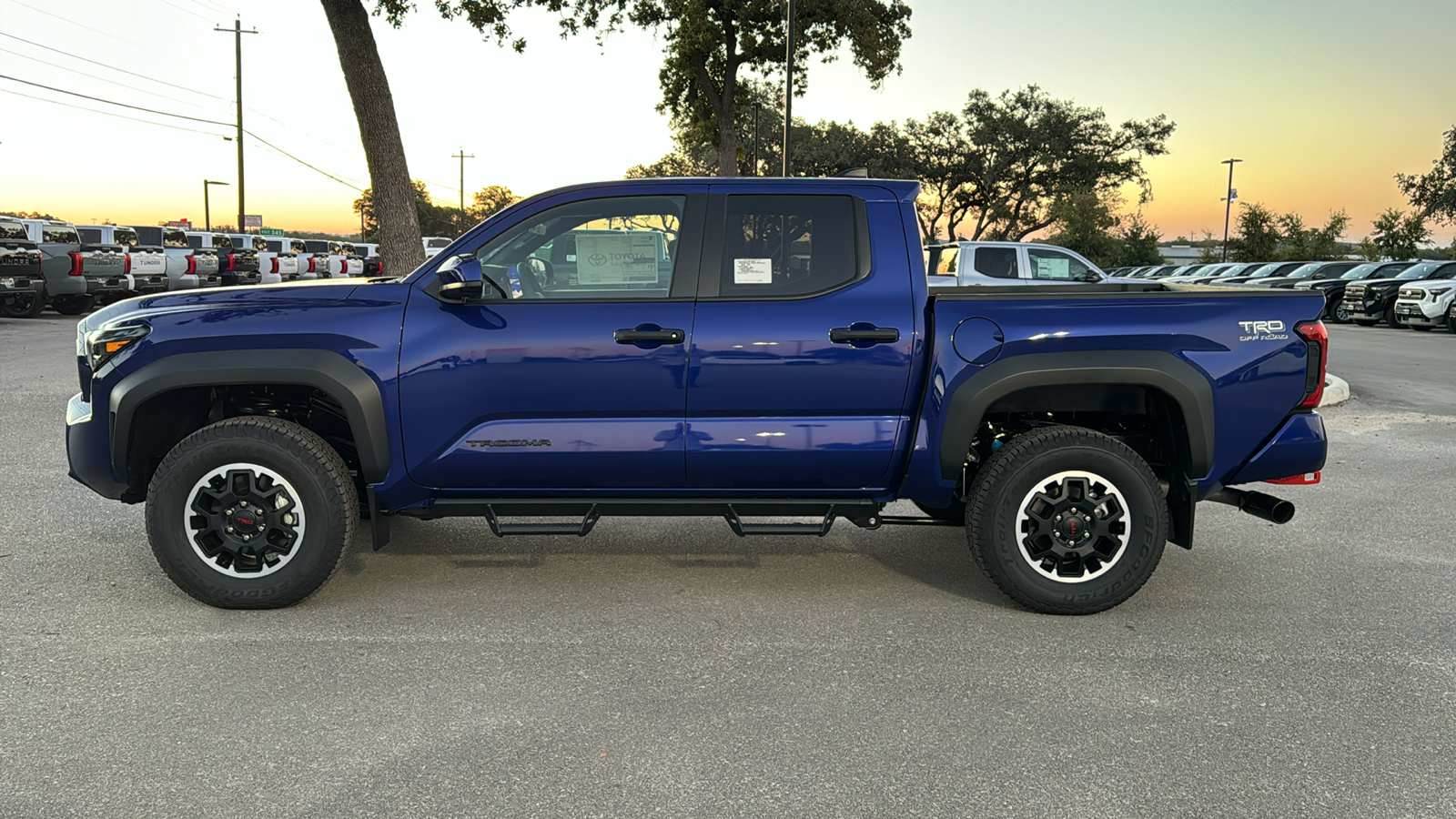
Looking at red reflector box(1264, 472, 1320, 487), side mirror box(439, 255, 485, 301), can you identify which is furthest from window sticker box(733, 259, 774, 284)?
red reflector box(1264, 472, 1320, 487)

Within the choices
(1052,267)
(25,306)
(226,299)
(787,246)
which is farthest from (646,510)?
(25,306)

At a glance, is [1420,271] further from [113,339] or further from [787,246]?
[113,339]

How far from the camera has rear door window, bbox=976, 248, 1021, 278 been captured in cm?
1688

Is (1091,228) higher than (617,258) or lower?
higher

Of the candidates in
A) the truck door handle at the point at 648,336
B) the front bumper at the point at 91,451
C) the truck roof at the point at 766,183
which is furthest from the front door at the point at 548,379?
the front bumper at the point at 91,451

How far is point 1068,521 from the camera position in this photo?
4543mm

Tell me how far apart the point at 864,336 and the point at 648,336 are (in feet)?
3.05

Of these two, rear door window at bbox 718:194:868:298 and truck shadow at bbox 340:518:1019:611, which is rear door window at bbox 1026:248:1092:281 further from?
rear door window at bbox 718:194:868:298

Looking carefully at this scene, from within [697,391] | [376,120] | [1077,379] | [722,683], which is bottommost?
[722,683]

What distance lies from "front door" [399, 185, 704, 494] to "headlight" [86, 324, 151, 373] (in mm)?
1172

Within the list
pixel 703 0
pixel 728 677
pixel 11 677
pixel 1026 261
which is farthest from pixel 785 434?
pixel 703 0

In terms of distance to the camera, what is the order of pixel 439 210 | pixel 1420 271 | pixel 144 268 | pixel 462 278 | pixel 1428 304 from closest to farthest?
pixel 462 278, pixel 144 268, pixel 1428 304, pixel 1420 271, pixel 439 210

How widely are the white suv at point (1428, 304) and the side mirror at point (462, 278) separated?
2680cm

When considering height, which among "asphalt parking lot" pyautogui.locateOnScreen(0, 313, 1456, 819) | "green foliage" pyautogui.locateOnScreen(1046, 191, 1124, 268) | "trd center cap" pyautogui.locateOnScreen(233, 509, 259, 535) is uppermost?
"green foliage" pyautogui.locateOnScreen(1046, 191, 1124, 268)
